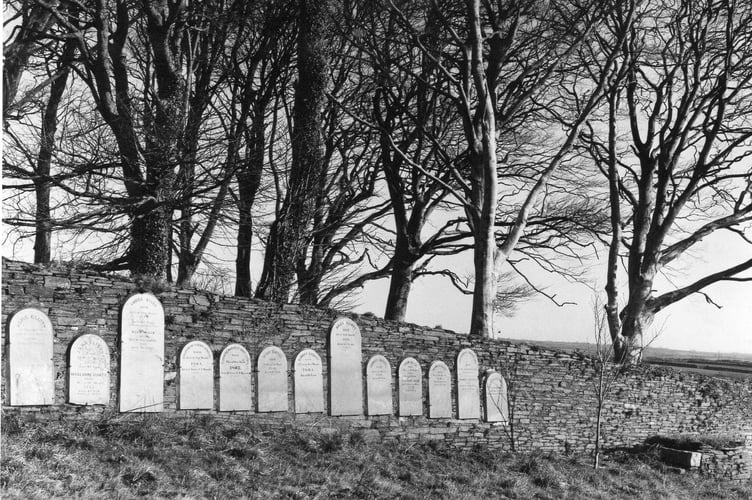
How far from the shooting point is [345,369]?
1150 centimetres

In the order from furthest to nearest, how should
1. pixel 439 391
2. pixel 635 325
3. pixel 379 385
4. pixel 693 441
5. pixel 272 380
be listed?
pixel 635 325, pixel 693 441, pixel 439 391, pixel 379 385, pixel 272 380

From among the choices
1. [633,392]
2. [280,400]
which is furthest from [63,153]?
[633,392]

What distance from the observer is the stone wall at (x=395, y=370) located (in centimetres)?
938

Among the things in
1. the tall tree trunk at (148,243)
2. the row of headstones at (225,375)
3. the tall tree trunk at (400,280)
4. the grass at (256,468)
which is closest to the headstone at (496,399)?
the row of headstones at (225,375)

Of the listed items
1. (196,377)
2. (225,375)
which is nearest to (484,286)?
(225,375)

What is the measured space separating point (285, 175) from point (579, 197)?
7992 mm

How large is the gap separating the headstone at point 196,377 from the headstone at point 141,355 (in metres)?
0.28

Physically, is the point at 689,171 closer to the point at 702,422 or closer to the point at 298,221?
the point at 702,422

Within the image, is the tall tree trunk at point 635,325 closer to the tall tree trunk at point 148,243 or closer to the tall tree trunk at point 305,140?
the tall tree trunk at point 305,140

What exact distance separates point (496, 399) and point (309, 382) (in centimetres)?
370

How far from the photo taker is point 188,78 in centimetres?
1519

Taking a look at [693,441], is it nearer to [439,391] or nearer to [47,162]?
[439,391]

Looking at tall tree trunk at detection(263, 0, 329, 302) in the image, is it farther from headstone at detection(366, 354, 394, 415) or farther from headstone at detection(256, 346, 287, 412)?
headstone at detection(256, 346, 287, 412)

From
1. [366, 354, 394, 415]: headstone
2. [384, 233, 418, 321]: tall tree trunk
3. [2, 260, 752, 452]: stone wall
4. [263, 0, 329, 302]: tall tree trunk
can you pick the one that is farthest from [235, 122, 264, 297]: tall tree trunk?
[366, 354, 394, 415]: headstone
